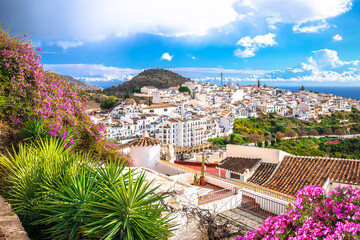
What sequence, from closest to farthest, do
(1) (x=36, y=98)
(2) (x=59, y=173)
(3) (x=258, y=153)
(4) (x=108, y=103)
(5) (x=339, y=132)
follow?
1. (2) (x=59, y=173)
2. (1) (x=36, y=98)
3. (3) (x=258, y=153)
4. (5) (x=339, y=132)
5. (4) (x=108, y=103)

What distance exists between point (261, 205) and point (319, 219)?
13.7 ft

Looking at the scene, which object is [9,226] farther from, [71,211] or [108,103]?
[108,103]

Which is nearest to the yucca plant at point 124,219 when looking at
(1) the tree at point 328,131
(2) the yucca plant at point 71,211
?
(2) the yucca plant at point 71,211

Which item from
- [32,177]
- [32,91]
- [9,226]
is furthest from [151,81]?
[9,226]

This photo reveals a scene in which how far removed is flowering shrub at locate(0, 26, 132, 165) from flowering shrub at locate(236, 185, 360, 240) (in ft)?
17.0

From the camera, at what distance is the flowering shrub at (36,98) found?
285 inches

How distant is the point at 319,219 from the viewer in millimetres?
3271

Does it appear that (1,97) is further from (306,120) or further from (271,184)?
(306,120)

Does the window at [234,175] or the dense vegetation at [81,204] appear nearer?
the dense vegetation at [81,204]

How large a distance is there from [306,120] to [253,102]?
17.1 meters

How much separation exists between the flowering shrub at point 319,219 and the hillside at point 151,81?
101m

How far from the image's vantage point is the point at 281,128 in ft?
235

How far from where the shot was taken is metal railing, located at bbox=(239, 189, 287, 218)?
22.7 ft

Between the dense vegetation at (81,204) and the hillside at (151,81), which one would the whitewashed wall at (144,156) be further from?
the hillside at (151,81)
